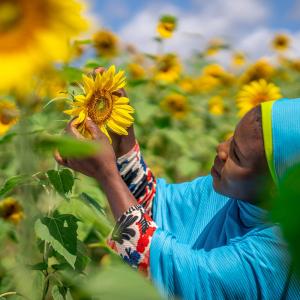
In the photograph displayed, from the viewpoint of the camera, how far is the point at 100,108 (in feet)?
3.05

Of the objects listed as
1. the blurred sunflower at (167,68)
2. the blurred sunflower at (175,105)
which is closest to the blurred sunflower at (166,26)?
the blurred sunflower at (167,68)

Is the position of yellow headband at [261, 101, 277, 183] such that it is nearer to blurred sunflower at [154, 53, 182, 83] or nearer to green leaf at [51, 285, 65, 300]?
green leaf at [51, 285, 65, 300]

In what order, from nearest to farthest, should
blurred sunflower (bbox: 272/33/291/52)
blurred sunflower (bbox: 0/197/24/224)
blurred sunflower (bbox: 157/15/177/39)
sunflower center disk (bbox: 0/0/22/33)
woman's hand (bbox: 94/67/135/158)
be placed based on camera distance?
sunflower center disk (bbox: 0/0/22/33) → woman's hand (bbox: 94/67/135/158) → blurred sunflower (bbox: 0/197/24/224) → blurred sunflower (bbox: 157/15/177/39) → blurred sunflower (bbox: 272/33/291/52)

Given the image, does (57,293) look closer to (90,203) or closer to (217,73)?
(90,203)

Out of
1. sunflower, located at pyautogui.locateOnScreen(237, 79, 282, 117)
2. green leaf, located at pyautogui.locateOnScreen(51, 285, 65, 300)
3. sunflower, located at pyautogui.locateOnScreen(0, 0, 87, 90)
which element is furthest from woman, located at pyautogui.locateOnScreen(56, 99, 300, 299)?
sunflower, located at pyautogui.locateOnScreen(237, 79, 282, 117)

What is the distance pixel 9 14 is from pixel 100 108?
635mm

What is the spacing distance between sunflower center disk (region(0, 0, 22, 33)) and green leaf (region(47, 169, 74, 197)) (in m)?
0.64

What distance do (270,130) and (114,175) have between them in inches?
11.5

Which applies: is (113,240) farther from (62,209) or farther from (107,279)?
(107,279)

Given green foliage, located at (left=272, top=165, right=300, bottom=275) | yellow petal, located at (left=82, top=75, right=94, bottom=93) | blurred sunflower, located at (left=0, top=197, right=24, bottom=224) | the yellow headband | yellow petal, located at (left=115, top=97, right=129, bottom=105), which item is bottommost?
blurred sunflower, located at (left=0, top=197, right=24, bottom=224)

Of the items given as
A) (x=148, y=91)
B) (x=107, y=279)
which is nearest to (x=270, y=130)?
(x=107, y=279)

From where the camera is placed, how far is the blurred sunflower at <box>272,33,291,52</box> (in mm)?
4516

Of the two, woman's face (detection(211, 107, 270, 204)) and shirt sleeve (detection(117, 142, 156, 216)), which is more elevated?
woman's face (detection(211, 107, 270, 204))

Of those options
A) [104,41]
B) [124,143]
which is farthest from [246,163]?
[104,41]
